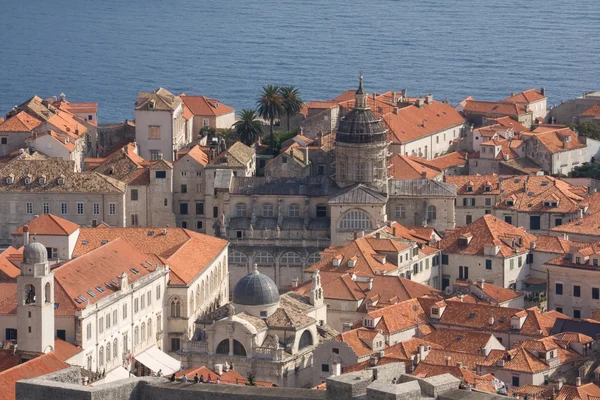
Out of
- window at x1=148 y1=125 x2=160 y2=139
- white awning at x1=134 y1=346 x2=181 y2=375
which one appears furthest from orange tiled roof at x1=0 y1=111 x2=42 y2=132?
white awning at x1=134 y1=346 x2=181 y2=375

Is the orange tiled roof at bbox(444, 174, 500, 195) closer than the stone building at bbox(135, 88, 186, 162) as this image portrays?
Yes

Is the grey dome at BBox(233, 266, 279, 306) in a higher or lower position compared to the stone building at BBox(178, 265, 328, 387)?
higher

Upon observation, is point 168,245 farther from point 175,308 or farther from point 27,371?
point 27,371

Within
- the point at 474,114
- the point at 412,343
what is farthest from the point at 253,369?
the point at 474,114

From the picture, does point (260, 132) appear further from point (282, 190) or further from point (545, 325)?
point (545, 325)

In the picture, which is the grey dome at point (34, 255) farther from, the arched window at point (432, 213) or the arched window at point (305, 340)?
the arched window at point (432, 213)

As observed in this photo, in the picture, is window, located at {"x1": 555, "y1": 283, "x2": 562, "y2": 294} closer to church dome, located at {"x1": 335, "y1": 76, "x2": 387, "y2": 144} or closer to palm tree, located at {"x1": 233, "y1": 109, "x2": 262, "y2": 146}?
church dome, located at {"x1": 335, "y1": 76, "x2": 387, "y2": 144}
